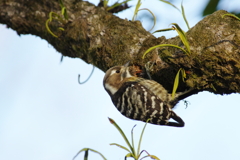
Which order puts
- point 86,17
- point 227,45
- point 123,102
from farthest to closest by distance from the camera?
point 86,17, point 123,102, point 227,45

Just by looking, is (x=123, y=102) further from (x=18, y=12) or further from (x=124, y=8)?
(x=18, y=12)

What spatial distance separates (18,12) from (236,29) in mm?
3177

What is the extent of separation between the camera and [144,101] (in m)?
3.44

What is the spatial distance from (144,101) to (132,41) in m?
0.66

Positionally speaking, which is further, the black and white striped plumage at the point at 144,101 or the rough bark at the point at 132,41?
the black and white striped plumage at the point at 144,101

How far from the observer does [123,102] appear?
362 cm

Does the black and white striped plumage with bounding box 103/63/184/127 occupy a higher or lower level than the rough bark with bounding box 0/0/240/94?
lower

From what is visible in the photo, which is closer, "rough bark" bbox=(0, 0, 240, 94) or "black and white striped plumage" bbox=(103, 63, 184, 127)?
"rough bark" bbox=(0, 0, 240, 94)

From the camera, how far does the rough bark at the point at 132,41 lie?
2.64m

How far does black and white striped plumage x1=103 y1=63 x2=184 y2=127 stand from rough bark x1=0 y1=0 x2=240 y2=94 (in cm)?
12

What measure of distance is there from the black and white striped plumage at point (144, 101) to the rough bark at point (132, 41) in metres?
0.12

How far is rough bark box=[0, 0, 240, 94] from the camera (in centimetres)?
264

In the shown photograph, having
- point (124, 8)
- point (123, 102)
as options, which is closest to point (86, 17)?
point (124, 8)

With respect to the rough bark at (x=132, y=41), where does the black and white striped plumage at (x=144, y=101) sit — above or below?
below
